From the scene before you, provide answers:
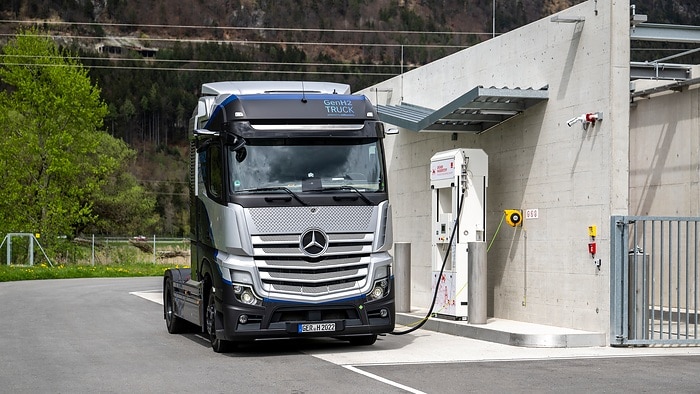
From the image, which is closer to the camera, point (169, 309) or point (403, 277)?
point (169, 309)

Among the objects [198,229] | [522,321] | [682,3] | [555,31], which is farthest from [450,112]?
[682,3]

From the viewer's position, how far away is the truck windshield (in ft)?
46.6

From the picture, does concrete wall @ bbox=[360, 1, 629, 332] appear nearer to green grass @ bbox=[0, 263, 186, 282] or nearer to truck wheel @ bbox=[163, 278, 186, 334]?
truck wheel @ bbox=[163, 278, 186, 334]

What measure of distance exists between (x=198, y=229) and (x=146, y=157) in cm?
11328

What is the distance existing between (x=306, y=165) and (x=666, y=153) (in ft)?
32.6

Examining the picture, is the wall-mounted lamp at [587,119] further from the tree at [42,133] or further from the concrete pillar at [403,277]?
the tree at [42,133]

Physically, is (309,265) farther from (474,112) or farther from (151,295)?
(151,295)

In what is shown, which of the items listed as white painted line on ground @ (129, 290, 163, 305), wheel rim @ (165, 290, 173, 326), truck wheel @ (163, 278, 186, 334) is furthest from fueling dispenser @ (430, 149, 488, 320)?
white painted line on ground @ (129, 290, 163, 305)

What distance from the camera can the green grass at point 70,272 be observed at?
136 ft

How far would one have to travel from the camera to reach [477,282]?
1719 cm

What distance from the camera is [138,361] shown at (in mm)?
13648

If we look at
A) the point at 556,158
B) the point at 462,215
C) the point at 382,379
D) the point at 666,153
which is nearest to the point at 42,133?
the point at 666,153

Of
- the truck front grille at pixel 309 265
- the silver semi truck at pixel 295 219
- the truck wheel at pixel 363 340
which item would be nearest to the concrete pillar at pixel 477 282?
the truck wheel at pixel 363 340

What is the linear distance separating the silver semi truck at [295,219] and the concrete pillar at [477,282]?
287 centimetres
